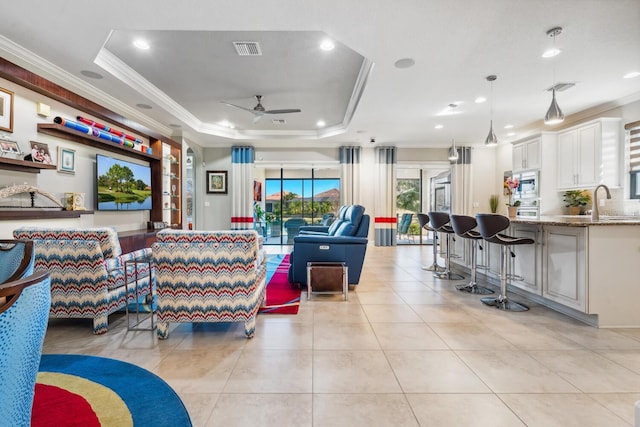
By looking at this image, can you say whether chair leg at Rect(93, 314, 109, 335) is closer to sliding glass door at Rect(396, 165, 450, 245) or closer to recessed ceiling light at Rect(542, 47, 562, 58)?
recessed ceiling light at Rect(542, 47, 562, 58)

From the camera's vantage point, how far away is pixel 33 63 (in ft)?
10.7

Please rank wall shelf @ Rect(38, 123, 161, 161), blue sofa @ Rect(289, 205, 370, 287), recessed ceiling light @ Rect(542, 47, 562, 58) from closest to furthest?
recessed ceiling light @ Rect(542, 47, 562, 58)
wall shelf @ Rect(38, 123, 161, 161)
blue sofa @ Rect(289, 205, 370, 287)

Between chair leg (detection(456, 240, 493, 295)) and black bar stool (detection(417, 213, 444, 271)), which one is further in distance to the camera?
black bar stool (detection(417, 213, 444, 271))

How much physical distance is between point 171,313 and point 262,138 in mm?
5727

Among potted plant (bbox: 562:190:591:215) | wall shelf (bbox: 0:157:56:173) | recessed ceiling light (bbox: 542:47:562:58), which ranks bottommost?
potted plant (bbox: 562:190:591:215)

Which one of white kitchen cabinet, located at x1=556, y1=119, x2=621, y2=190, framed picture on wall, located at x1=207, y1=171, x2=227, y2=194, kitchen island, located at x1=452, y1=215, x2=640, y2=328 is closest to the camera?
kitchen island, located at x1=452, y1=215, x2=640, y2=328

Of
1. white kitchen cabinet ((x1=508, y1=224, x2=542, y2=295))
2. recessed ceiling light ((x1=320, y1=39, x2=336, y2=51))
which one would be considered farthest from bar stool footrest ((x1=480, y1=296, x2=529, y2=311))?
recessed ceiling light ((x1=320, y1=39, x2=336, y2=51))

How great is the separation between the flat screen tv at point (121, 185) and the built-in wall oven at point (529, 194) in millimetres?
7000

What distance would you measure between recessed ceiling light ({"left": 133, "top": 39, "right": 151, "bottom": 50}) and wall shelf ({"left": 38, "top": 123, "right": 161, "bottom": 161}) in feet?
4.29

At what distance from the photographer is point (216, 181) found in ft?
26.3

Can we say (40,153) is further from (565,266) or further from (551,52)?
(551,52)

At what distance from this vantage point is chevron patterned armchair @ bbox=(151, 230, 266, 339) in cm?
230

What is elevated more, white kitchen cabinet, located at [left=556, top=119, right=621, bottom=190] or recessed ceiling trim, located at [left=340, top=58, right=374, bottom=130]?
recessed ceiling trim, located at [left=340, top=58, right=374, bottom=130]

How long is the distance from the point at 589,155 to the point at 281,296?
18.2 feet
